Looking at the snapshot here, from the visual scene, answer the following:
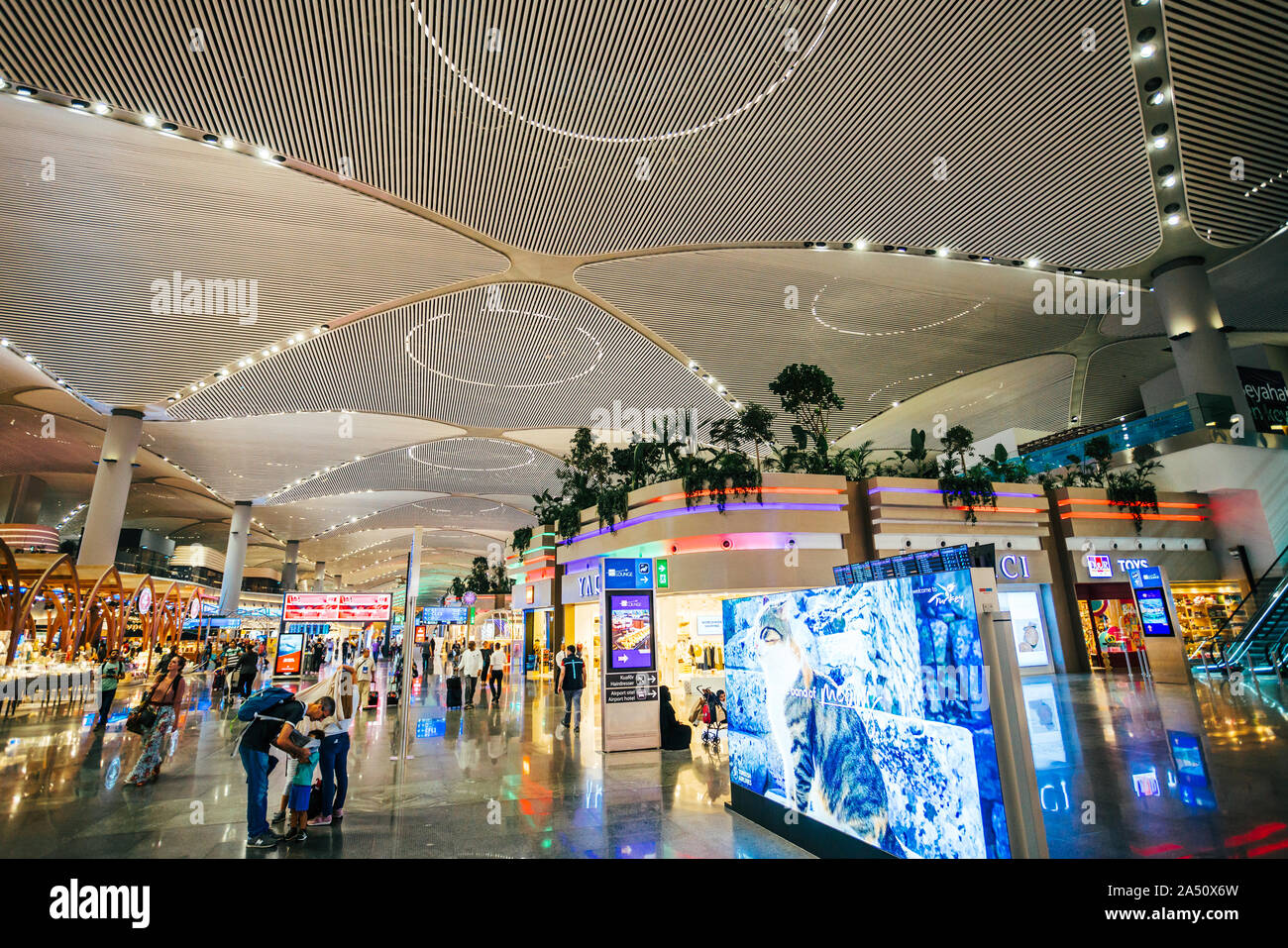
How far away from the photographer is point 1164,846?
12.8 feet

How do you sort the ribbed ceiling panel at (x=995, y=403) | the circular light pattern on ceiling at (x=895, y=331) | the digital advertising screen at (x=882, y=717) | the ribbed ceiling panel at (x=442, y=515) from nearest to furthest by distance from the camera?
the digital advertising screen at (x=882, y=717), the circular light pattern on ceiling at (x=895, y=331), the ribbed ceiling panel at (x=995, y=403), the ribbed ceiling panel at (x=442, y=515)

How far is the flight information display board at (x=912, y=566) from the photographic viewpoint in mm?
3186

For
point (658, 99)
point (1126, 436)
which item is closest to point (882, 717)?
point (658, 99)

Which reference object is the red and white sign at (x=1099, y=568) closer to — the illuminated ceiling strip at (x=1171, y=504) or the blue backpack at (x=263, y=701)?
the illuminated ceiling strip at (x=1171, y=504)

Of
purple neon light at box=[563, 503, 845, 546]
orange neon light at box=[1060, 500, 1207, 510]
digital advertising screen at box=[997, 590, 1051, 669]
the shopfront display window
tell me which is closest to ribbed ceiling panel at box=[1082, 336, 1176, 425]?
orange neon light at box=[1060, 500, 1207, 510]

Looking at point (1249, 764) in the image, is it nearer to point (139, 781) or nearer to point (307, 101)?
point (139, 781)

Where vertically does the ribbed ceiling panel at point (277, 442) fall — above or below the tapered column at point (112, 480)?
above

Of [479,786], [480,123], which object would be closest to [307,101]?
[480,123]

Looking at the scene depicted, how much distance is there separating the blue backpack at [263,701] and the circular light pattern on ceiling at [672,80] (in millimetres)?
9350

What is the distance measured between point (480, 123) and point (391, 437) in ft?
61.0

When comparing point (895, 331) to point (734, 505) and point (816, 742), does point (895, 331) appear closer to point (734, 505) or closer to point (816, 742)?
point (734, 505)

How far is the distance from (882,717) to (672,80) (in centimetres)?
1028

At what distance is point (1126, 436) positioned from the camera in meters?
19.2

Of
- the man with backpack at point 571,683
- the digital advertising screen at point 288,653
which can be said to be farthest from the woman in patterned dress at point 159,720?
the digital advertising screen at point 288,653
